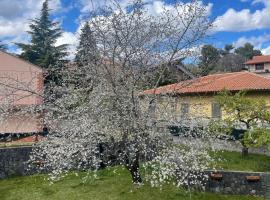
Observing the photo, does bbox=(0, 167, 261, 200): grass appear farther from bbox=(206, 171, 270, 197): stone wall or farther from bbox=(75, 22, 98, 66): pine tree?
bbox=(75, 22, 98, 66): pine tree

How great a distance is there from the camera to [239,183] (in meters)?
12.4

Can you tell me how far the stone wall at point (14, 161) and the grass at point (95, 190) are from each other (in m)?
0.56

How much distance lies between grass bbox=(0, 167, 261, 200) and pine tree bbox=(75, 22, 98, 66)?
4.26 metres

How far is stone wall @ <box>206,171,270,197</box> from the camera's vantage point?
12133 mm

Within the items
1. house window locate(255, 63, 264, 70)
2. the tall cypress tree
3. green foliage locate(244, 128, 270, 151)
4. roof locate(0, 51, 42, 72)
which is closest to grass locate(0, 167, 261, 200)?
green foliage locate(244, 128, 270, 151)

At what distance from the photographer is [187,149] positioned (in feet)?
39.8

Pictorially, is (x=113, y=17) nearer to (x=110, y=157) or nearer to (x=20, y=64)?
(x=110, y=157)

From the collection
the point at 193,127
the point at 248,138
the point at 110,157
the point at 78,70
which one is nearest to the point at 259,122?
the point at 248,138

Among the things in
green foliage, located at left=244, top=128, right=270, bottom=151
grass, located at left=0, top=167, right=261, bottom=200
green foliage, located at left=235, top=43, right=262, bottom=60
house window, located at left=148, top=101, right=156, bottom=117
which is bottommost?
grass, located at left=0, top=167, right=261, bottom=200

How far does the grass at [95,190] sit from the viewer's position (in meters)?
12.4

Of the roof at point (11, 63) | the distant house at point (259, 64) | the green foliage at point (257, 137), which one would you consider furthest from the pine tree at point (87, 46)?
the distant house at point (259, 64)

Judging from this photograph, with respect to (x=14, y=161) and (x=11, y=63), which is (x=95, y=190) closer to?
(x=14, y=161)

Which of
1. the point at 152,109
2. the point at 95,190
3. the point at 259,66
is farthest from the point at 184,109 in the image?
the point at 259,66

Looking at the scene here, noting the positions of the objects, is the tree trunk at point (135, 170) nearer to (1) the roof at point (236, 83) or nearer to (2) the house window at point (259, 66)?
(1) the roof at point (236, 83)
